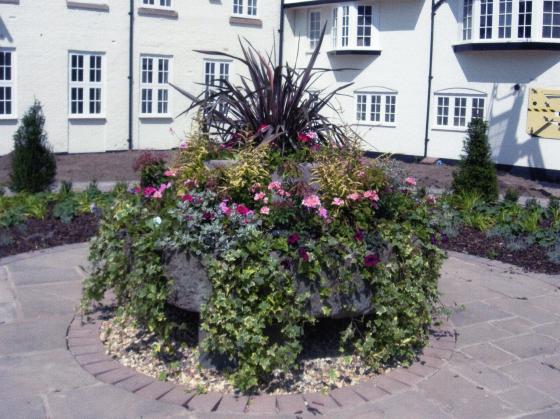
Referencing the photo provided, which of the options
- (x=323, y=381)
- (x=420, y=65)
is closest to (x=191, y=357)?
(x=323, y=381)

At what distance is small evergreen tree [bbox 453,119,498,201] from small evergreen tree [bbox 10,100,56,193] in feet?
21.6

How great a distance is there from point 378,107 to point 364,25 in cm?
245

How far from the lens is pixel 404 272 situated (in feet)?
16.1

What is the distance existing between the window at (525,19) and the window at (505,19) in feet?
0.85

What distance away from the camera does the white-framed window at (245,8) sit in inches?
906

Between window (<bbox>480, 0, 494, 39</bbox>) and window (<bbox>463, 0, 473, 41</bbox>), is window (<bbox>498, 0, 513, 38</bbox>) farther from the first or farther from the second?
window (<bbox>463, 0, 473, 41</bbox>)

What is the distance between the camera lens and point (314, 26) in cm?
2341

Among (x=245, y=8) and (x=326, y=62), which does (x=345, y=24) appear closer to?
(x=326, y=62)

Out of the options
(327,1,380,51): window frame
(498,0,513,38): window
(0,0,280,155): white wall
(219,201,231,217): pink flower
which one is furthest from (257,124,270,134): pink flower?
(327,1,380,51): window frame

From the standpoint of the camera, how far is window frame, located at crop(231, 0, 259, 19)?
23.0 metres

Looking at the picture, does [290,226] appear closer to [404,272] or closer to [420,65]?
[404,272]

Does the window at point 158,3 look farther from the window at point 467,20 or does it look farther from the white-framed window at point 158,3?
the window at point 467,20

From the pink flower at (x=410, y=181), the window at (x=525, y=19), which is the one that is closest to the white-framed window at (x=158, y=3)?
the window at (x=525, y=19)

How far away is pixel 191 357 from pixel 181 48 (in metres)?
18.2
